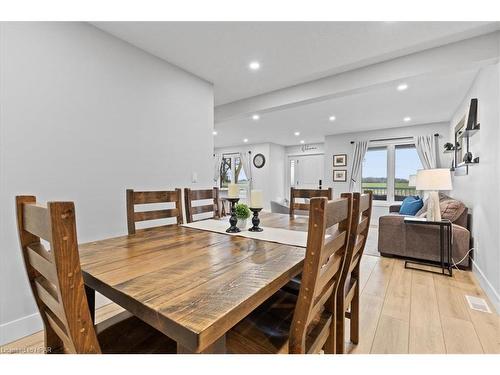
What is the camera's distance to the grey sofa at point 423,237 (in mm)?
2988

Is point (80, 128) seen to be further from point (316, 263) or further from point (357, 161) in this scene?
point (357, 161)

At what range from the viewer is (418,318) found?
193cm

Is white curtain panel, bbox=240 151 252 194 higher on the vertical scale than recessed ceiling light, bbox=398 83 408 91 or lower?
lower

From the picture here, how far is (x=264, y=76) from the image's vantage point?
118 inches

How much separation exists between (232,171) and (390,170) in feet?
17.4

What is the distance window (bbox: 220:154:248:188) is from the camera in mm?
8984

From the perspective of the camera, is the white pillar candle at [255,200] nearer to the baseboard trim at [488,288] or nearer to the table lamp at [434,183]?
the baseboard trim at [488,288]

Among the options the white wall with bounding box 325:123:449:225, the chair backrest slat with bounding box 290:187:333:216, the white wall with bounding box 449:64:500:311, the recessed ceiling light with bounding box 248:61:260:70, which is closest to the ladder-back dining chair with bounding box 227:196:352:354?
the chair backrest slat with bounding box 290:187:333:216

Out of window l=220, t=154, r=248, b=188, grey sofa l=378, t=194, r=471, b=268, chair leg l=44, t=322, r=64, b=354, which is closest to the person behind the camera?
chair leg l=44, t=322, r=64, b=354

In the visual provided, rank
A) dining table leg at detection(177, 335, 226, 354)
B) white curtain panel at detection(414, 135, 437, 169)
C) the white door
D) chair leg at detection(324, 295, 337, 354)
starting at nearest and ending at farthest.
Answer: dining table leg at detection(177, 335, 226, 354) → chair leg at detection(324, 295, 337, 354) → white curtain panel at detection(414, 135, 437, 169) → the white door

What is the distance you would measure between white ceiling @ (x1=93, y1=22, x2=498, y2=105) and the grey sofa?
6.93 feet

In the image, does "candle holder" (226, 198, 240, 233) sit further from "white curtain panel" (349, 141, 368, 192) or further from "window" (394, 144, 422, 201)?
"window" (394, 144, 422, 201)

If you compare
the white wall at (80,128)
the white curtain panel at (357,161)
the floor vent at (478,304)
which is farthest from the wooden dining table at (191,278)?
the white curtain panel at (357,161)
